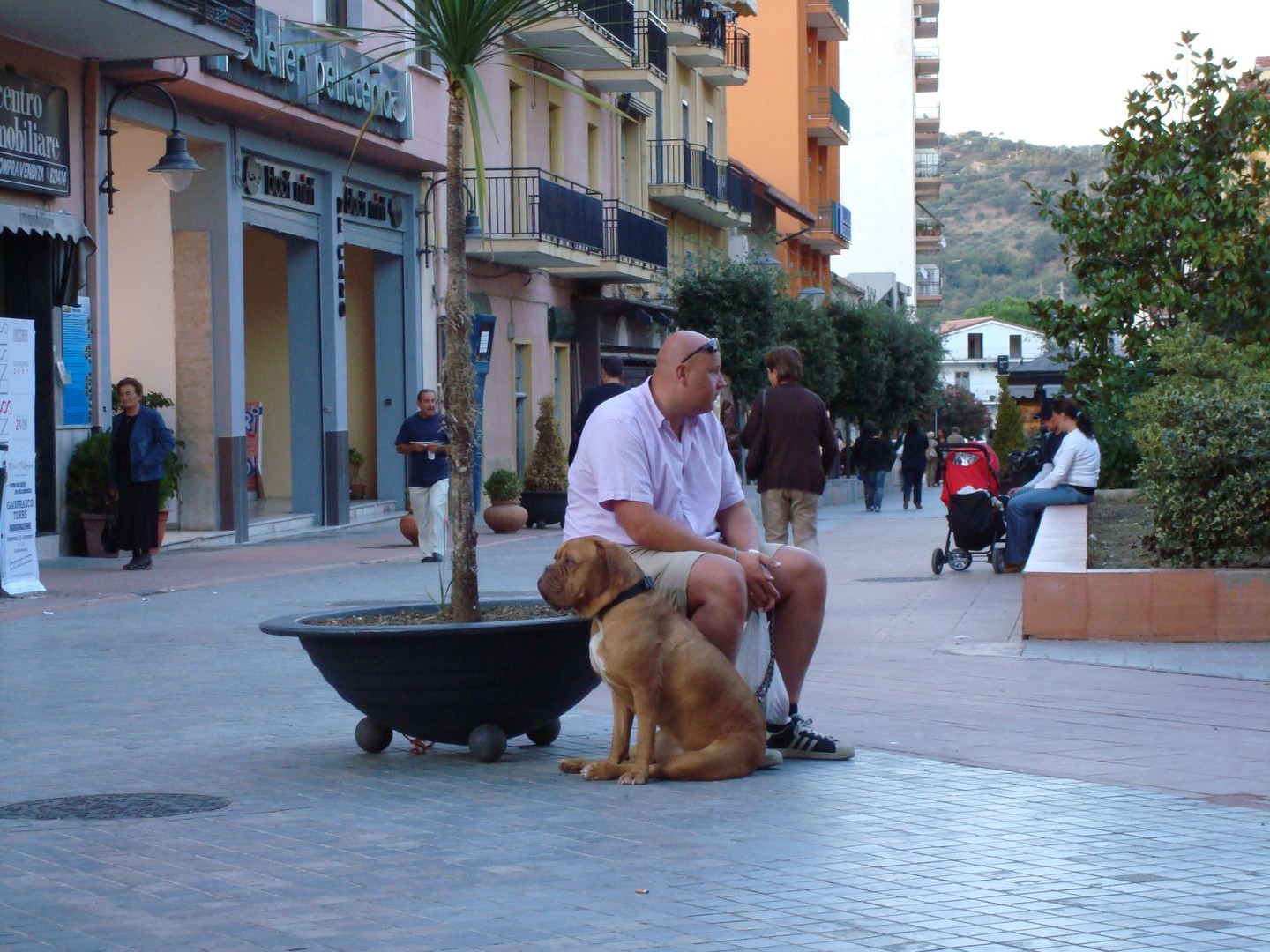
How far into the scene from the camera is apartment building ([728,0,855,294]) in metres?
57.5

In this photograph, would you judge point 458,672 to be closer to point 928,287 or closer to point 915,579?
point 915,579

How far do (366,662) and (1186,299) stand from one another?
13590mm

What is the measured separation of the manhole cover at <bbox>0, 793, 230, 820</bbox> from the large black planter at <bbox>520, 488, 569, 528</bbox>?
695 inches

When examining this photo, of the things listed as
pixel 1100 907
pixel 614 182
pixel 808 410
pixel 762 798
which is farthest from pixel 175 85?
pixel 614 182

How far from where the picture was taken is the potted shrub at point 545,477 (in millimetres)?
23766

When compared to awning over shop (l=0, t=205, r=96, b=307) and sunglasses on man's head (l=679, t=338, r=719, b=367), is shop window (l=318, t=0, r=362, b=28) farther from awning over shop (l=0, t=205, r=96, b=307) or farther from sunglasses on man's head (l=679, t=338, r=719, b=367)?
sunglasses on man's head (l=679, t=338, r=719, b=367)

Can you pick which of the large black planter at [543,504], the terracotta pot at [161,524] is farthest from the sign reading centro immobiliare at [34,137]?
the large black planter at [543,504]

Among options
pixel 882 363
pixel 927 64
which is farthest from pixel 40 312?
pixel 927 64

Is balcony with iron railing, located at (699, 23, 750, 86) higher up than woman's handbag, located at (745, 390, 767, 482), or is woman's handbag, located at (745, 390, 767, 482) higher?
balcony with iron railing, located at (699, 23, 750, 86)

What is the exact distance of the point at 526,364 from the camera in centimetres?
3167

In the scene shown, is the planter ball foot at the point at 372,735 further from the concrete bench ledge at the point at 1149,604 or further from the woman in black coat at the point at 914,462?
the woman in black coat at the point at 914,462

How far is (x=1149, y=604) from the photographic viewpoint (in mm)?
10016

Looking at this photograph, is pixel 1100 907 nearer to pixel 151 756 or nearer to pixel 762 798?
pixel 762 798

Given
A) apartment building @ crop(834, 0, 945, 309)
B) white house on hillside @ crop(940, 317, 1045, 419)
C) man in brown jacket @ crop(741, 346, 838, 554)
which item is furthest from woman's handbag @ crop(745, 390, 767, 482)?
white house on hillside @ crop(940, 317, 1045, 419)
